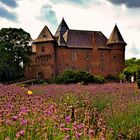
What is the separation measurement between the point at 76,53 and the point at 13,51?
11832 millimetres

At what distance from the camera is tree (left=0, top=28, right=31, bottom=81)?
63000 mm

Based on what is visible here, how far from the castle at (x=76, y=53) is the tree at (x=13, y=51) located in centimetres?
341

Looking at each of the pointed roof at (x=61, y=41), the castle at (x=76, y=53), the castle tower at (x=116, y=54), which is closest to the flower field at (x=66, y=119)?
the castle at (x=76, y=53)

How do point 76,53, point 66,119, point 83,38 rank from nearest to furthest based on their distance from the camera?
point 66,119
point 76,53
point 83,38

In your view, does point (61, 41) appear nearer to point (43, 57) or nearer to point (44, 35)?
point (44, 35)

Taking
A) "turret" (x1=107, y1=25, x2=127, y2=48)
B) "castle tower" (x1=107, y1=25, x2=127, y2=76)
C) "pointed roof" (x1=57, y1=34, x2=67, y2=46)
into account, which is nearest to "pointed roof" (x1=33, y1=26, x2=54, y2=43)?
"pointed roof" (x1=57, y1=34, x2=67, y2=46)

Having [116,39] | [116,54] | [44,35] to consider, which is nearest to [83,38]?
[116,39]

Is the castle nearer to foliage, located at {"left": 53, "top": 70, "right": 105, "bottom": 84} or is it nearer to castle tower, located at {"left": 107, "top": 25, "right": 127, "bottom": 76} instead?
castle tower, located at {"left": 107, "top": 25, "right": 127, "bottom": 76}

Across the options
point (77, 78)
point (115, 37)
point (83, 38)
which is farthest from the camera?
point (115, 37)

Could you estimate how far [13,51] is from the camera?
210 ft

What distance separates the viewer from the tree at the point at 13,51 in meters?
63.0

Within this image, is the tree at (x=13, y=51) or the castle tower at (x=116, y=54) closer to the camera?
the tree at (x=13, y=51)

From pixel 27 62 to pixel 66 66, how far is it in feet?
23.1

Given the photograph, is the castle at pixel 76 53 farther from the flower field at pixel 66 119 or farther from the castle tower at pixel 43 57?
the flower field at pixel 66 119
